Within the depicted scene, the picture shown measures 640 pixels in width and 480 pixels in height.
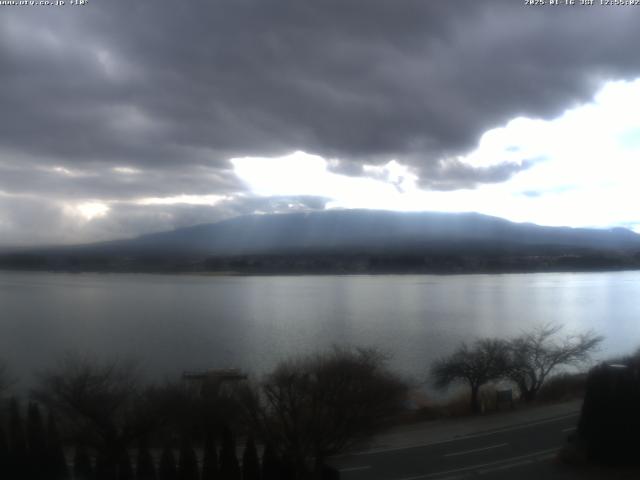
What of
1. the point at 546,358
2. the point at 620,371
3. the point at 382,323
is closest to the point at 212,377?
the point at 620,371

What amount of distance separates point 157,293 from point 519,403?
4283 centimetres

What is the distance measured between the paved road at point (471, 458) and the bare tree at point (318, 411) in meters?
0.62

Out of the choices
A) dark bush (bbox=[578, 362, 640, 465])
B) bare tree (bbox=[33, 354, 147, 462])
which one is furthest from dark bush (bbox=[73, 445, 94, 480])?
dark bush (bbox=[578, 362, 640, 465])

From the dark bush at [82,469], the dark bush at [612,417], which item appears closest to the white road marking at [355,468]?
the dark bush at [612,417]

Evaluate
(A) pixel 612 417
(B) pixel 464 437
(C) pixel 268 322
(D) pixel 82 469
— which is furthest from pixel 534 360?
(C) pixel 268 322

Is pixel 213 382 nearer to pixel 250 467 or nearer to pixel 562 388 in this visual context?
pixel 250 467

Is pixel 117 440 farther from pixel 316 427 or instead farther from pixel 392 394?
pixel 392 394

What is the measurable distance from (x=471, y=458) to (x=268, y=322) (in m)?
22.4

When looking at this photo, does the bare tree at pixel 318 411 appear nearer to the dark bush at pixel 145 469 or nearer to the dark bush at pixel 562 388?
the dark bush at pixel 145 469

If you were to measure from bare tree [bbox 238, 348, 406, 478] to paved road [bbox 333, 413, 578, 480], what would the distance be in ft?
Answer: 2.02

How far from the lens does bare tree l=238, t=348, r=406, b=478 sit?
8.78 metres

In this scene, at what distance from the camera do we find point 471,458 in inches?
381

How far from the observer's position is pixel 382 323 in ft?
104

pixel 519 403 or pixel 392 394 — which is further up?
pixel 392 394
